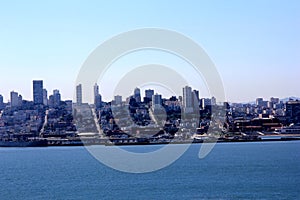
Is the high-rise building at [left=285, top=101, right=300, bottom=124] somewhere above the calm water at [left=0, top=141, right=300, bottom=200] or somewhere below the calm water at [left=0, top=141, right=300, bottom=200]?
above

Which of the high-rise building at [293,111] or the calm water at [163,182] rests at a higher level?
the high-rise building at [293,111]

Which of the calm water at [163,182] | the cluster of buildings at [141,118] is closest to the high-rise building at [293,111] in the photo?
the cluster of buildings at [141,118]

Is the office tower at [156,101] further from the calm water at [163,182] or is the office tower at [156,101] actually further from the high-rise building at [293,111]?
the calm water at [163,182]

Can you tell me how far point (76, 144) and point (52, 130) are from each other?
7683mm

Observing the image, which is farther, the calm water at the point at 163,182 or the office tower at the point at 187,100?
the office tower at the point at 187,100

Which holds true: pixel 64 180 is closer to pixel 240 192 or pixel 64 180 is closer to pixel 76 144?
pixel 240 192

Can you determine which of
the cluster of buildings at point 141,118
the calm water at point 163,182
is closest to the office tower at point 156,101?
the cluster of buildings at point 141,118

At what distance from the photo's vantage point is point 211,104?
5247 centimetres

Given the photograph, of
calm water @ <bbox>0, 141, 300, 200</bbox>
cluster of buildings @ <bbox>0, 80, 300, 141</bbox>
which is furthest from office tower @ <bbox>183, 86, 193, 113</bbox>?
calm water @ <bbox>0, 141, 300, 200</bbox>

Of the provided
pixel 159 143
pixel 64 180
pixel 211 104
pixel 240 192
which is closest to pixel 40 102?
pixel 211 104

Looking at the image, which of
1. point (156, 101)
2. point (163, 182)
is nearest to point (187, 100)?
point (156, 101)

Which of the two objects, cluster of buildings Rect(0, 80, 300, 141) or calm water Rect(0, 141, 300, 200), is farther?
cluster of buildings Rect(0, 80, 300, 141)

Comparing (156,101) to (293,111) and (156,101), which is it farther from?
(293,111)

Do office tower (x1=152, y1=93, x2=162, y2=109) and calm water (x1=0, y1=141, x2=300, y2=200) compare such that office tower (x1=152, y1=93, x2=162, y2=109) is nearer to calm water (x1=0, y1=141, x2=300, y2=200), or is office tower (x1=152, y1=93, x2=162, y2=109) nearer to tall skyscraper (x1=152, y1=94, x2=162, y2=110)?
tall skyscraper (x1=152, y1=94, x2=162, y2=110)
